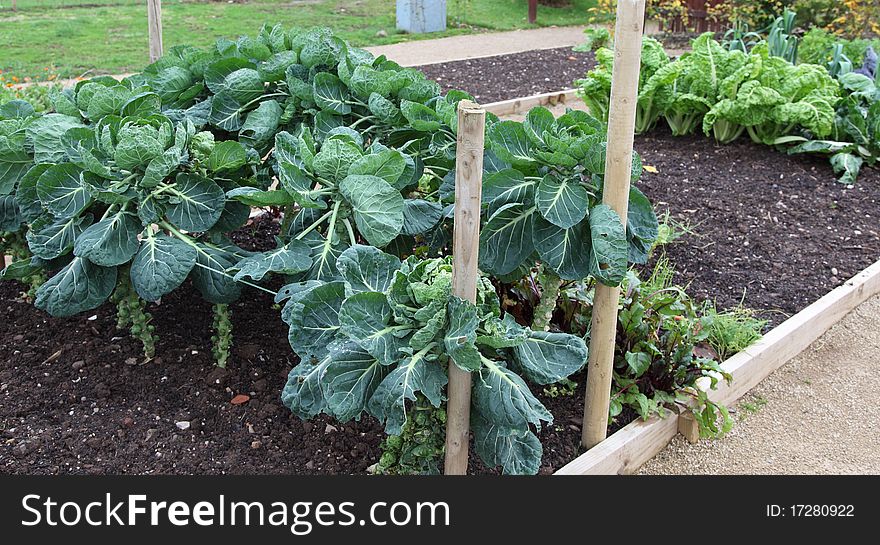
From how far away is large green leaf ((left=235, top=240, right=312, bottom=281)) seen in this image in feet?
8.56

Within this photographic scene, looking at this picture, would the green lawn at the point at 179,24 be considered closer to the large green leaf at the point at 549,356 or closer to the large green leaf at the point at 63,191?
the large green leaf at the point at 63,191

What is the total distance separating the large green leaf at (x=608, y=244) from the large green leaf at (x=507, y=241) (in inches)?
9.3

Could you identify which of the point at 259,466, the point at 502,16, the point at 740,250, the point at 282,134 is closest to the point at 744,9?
the point at 502,16

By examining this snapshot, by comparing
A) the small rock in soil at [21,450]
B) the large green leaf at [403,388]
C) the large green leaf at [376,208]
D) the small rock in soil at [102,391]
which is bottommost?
the small rock in soil at [21,450]

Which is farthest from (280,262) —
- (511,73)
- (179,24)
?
(179,24)

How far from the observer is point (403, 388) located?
2.18m

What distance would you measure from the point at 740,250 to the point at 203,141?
118 inches

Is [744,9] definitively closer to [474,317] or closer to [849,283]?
[849,283]

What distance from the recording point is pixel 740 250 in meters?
4.55

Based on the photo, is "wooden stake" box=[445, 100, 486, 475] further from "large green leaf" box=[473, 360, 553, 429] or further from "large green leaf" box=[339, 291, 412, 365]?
"large green leaf" box=[339, 291, 412, 365]

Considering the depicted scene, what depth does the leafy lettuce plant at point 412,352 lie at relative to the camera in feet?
7.33

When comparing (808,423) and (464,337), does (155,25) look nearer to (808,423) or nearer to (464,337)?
(464,337)

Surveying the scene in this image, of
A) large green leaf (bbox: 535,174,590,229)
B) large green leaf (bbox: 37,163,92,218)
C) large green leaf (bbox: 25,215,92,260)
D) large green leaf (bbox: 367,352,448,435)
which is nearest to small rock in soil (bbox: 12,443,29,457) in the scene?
large green leaf (bbox: 25,215,92,260)

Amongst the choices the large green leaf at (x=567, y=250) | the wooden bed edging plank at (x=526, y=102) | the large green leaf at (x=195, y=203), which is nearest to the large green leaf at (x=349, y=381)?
the large green leaf at (x=567, y=250)
